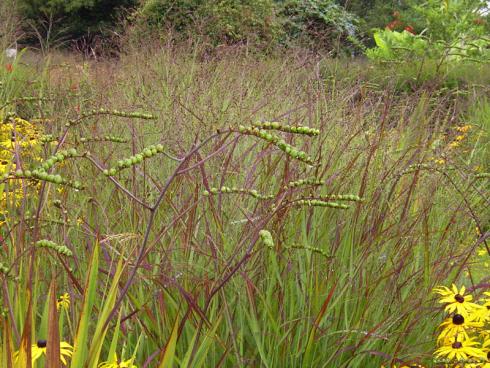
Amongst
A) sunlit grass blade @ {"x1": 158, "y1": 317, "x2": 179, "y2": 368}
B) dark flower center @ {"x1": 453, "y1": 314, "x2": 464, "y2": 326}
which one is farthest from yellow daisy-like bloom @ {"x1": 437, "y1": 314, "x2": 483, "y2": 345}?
sunlit grass blade @ {"x1": 158, "y1": 317, "x2": 179, "y2": 368}

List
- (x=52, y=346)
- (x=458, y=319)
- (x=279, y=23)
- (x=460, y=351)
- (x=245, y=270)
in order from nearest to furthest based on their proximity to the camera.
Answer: (x=52, y=346), (x=460, y=351), (x=458, y=319), (x=245, y=270), (x=279, y=23)

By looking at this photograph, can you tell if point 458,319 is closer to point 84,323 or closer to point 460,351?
point 460,351

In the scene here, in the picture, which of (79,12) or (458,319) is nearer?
(458,319)

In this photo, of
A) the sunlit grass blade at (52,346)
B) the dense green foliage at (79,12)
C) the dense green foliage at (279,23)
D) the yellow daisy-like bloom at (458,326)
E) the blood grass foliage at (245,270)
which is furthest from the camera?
the dense green foliage at (79,12)

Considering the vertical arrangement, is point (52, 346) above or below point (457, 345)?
above

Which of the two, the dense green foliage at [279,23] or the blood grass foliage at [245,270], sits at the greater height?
the dense green foliage at [279,23]

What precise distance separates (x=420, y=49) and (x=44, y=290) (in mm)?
9559

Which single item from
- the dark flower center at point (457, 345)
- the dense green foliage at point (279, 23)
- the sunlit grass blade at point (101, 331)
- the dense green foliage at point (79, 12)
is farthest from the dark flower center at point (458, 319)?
the dense green foliage at point (79, 12)

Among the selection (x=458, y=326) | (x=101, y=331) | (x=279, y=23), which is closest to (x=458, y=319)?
(x=458, y=326)

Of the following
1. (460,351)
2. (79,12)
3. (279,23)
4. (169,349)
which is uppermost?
(279,23)

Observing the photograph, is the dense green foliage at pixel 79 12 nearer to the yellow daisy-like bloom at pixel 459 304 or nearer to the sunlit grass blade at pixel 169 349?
the yellow daisy-like bloom at pixel 459 304

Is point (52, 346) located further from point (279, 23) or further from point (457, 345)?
Answer: point (279, 23)

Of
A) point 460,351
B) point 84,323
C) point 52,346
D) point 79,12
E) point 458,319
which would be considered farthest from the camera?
point 79,12

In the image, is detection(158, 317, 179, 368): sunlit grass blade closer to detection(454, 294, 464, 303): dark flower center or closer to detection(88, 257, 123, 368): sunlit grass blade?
detection(88, 257, 123, 368): sunlit grass blade
